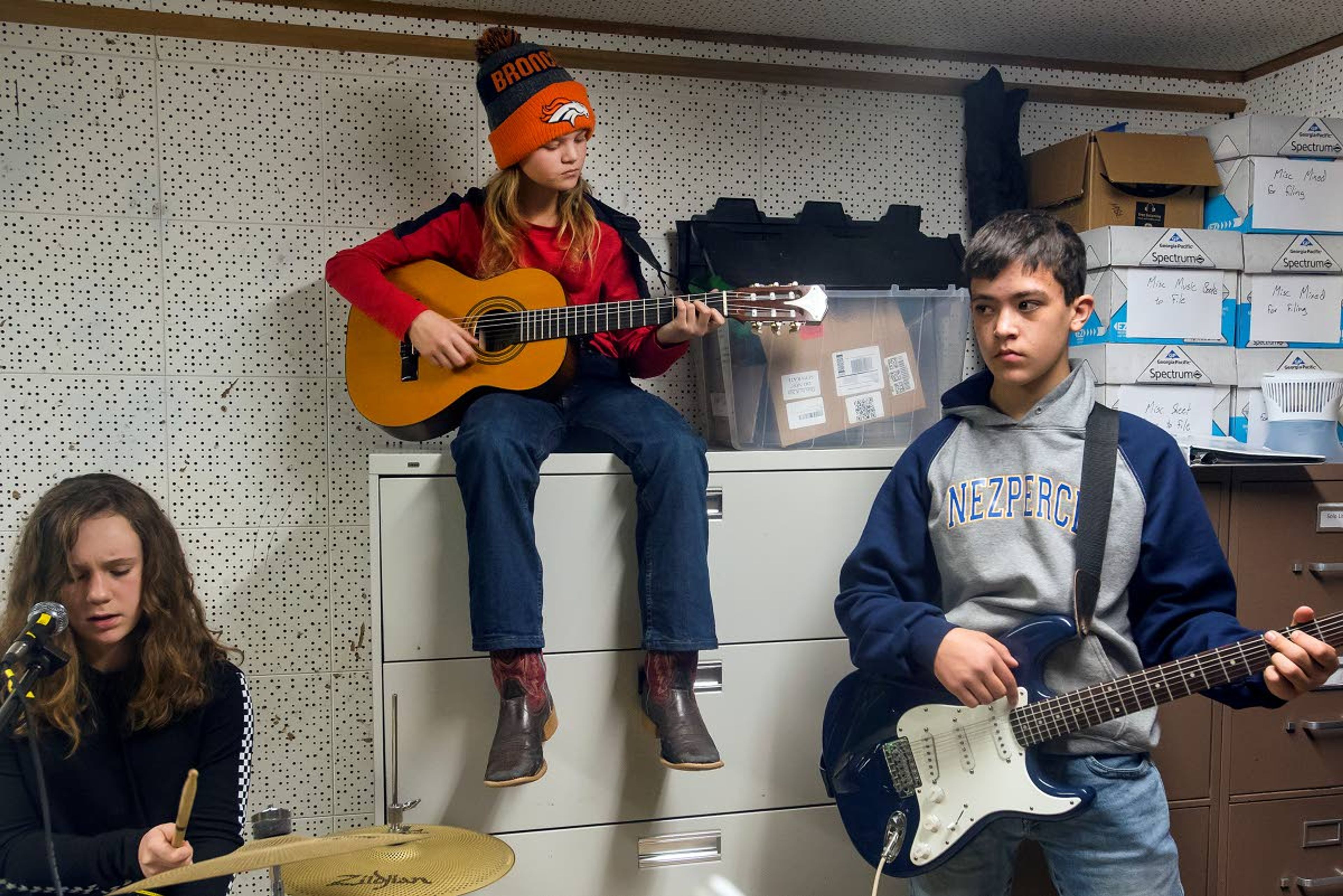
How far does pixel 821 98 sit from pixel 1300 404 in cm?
137

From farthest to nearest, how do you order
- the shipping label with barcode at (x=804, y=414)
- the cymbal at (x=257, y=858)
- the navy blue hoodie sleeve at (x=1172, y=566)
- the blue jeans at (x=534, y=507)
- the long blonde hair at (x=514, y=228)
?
the shipping label with barcode at (x=804, y=414) < the long blonde hair at (x=514, y=228) < the blue jeans at (x=534, y=507) < the navy blue hoodie sleeve at (x=1172, y=566) < the cymbal at (x=257, y=858)

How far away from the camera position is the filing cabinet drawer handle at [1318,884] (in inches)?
83.5

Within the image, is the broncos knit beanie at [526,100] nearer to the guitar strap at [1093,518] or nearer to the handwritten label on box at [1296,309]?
the guitar strap at [1093,518]

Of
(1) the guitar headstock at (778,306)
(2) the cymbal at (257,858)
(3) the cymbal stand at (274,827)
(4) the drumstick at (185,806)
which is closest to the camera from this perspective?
(4) the drumstick at (185,806)

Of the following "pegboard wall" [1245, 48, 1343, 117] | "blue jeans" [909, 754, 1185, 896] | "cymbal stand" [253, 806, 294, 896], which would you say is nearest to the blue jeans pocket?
"blue jeans" [909, 754, 1185, 896]

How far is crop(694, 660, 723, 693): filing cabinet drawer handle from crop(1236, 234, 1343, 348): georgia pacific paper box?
1.51 metres

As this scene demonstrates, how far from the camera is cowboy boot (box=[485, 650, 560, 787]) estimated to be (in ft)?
5.60

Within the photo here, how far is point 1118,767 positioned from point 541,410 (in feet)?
3.86

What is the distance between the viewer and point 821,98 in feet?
8.54

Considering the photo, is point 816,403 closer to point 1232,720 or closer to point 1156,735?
point 1156,735

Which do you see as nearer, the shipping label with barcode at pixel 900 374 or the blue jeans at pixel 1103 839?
the blue jeans at pixel 1103 839

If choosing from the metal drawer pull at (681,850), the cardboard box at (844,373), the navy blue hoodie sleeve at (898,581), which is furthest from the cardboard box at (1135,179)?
the metal drawer pull at (681,850)

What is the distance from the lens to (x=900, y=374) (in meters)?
2.25

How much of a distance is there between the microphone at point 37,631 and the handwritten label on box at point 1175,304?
2.17 metres
